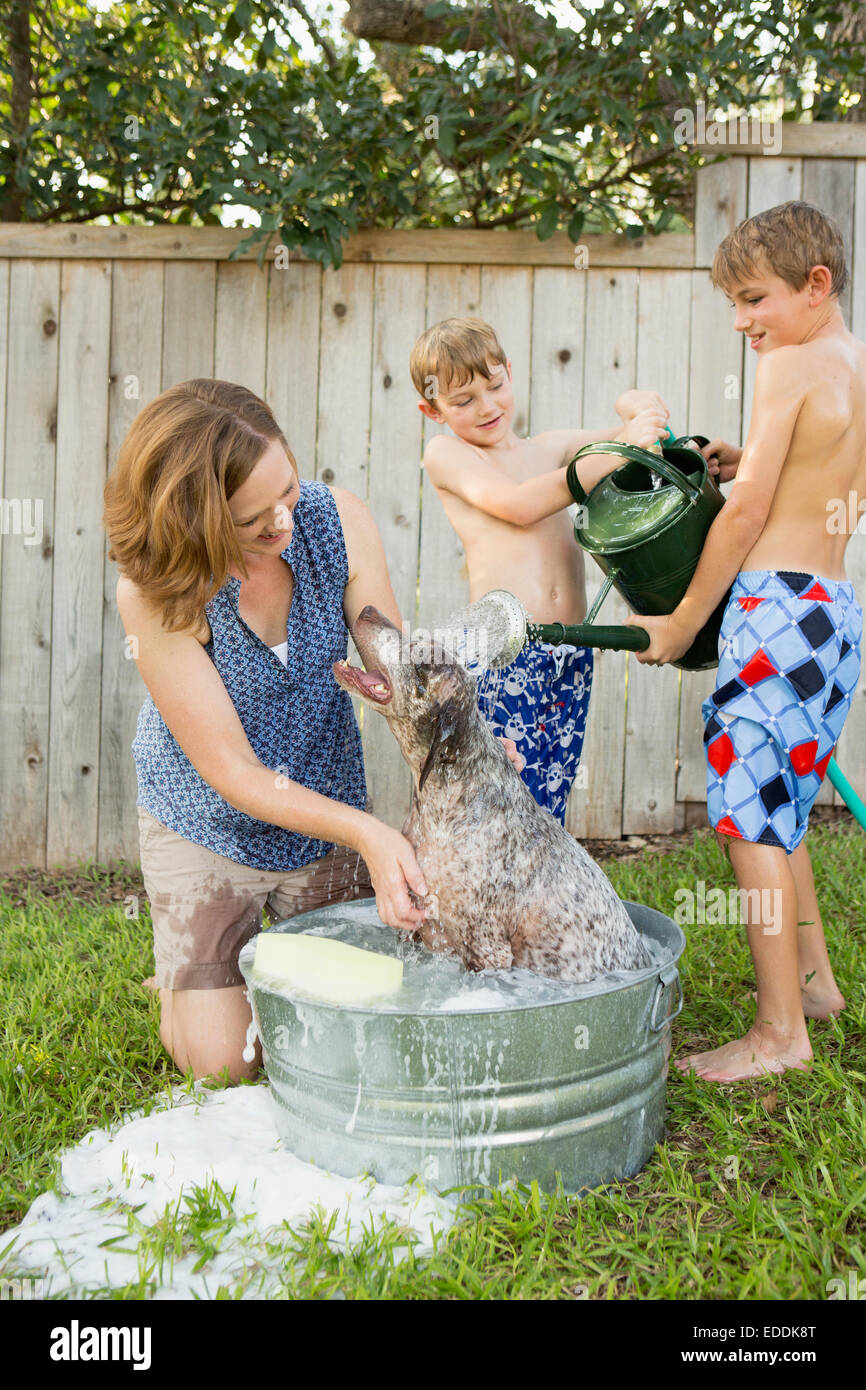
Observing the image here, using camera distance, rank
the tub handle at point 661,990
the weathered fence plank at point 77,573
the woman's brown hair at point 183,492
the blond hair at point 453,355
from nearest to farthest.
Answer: the tub handle at point 661,990 → the woman's brown hair at point 183,492 → the blond hair at point 453,355 → the weathered fence plank at point 77,573

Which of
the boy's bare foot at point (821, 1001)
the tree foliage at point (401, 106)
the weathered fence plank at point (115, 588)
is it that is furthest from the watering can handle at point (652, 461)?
the weathered fence plank at point (115, 588)

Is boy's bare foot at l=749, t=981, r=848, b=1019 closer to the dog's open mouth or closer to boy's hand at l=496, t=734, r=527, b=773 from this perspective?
boy's hand at l=496, t=734, r=527, b=773

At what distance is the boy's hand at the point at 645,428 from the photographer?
9.33 ft

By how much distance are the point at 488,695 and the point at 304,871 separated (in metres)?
0.74

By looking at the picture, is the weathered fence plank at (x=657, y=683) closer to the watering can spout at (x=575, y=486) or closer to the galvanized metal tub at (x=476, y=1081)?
the watering can spout at (x=575, y=486)

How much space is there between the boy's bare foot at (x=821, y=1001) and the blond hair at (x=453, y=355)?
6.71 feet

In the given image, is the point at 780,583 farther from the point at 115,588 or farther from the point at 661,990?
the point at 115,588

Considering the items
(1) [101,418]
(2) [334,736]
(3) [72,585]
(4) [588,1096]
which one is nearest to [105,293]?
(1) [101,418]

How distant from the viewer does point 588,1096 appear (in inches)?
84.3

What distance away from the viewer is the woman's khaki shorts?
2855 millimetres

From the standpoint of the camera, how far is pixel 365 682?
7.34ft

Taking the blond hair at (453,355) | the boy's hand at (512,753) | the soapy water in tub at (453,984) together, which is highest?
the blond hair at (453,355)
